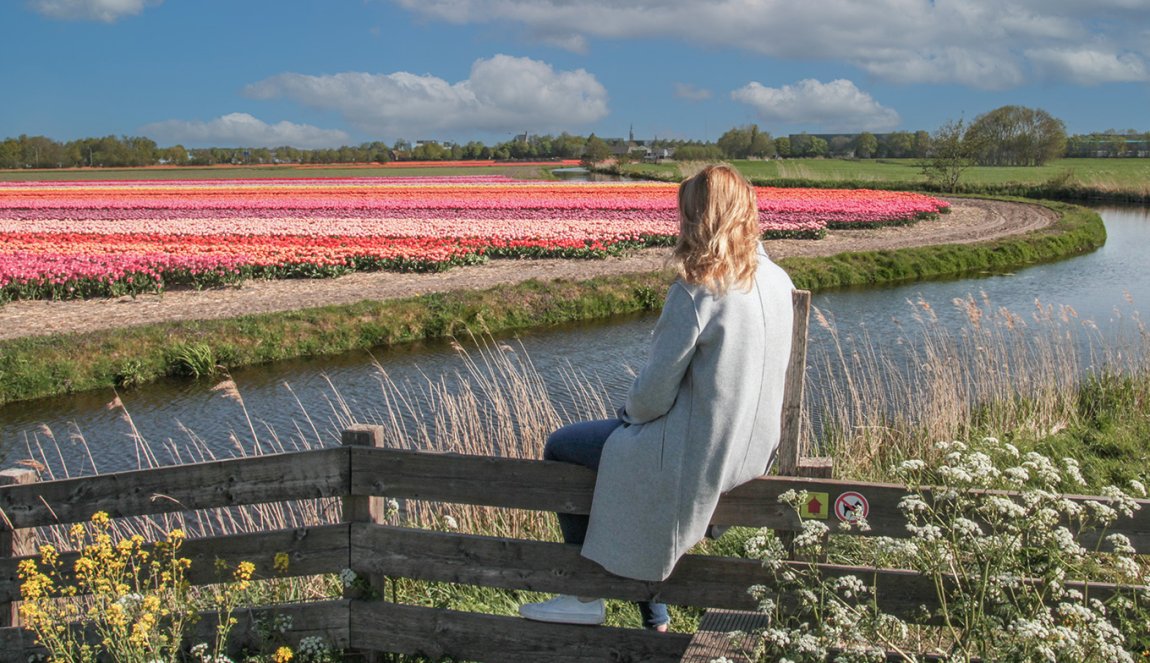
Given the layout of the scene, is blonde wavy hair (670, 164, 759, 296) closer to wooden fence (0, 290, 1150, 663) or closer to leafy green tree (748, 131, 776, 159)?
wooden fence (0, 290, 1150, 663)

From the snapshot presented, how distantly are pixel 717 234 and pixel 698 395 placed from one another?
500 mm

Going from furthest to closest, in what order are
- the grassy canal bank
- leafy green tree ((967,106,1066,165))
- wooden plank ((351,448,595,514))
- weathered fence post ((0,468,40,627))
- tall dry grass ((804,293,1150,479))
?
→ leafy green tree ((967,106,1066,165)) < the grassy canal bank < tall dry grass ((804,293,1150,479)) < weathered fence post ((0,468,40,627)) < wooden plank ((351,448,595,514))

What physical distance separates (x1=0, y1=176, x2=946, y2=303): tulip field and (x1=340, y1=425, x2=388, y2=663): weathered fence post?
13.2 meters

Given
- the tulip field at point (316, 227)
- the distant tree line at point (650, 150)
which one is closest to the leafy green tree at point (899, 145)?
the distant tree line at point (650, 150)

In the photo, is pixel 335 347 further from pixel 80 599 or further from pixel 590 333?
pixel 80 599

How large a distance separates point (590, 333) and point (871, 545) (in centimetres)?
1013

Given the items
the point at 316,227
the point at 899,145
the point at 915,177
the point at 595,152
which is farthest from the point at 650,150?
the point at 316,227

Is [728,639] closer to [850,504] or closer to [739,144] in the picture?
[850,504]

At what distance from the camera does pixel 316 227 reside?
79.7ft

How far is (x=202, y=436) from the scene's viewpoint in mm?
9688

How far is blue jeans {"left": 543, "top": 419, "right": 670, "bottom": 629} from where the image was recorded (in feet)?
11.7

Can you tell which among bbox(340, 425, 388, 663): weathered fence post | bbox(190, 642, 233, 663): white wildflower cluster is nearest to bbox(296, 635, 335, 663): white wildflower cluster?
bbox(340, 425, 388, 663): weathered fence post

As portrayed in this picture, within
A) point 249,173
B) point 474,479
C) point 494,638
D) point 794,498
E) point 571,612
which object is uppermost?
point 249,173

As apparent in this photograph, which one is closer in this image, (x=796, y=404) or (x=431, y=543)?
(x=796, y=404)
